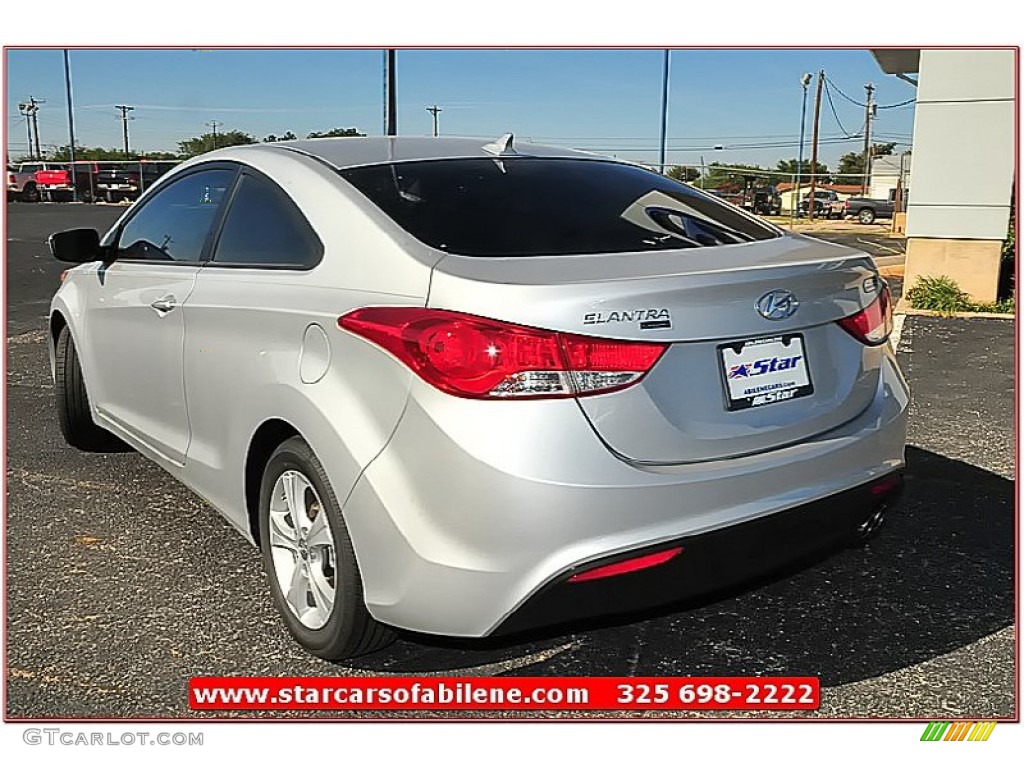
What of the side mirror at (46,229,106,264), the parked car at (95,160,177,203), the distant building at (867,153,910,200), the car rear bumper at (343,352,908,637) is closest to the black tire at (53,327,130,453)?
the side mirror at (46,229,106,264)

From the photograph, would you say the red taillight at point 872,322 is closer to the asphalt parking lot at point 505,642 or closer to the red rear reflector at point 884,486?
the red rear reflector at point 884,486

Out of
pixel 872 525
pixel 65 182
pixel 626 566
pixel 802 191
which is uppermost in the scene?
pixel 65 182

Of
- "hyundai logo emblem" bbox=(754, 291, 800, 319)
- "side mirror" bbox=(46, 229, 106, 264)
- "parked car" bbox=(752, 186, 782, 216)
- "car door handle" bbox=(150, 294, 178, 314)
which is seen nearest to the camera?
"hyundai logo emblem" bbox=(754, 291, 800, 319)

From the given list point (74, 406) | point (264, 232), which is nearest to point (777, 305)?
point (264, 232)

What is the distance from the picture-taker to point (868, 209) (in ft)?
50.2

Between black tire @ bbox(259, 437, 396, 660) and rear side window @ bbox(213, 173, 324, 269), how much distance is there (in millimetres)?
549

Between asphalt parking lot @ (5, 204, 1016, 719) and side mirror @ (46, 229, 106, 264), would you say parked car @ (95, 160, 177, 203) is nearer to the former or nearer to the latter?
side mirror @ (46, 229, 106, 264)

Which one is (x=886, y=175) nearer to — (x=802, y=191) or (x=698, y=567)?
(x=802, y=191)

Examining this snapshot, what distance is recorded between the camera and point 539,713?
280 centimetres

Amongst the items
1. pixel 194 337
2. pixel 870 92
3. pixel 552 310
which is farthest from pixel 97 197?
pixel 870 92

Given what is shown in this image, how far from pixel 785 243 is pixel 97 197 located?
7.17m

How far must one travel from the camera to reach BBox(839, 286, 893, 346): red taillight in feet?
9.09

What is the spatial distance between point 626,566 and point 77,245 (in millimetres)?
2945

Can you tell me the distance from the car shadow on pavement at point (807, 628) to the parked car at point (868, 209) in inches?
443
